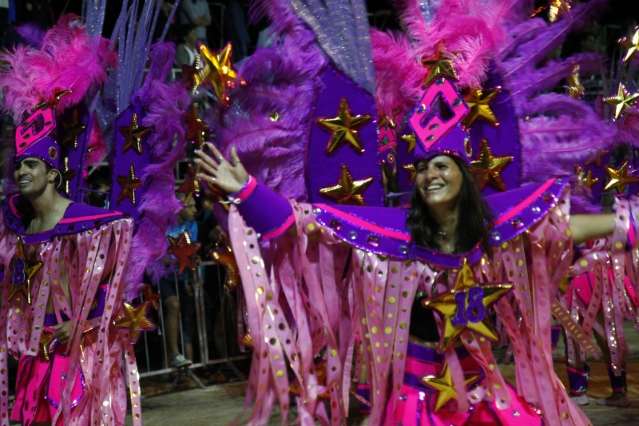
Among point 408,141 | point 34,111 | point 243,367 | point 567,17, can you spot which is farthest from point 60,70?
point 243,367

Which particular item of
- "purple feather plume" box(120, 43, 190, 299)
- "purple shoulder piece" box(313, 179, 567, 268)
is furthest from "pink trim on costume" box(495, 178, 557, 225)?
"purple feather plume" box(120, 43, 190, 299)

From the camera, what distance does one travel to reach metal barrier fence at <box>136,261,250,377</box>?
7.00 meters

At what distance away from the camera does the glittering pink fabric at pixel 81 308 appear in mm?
4148

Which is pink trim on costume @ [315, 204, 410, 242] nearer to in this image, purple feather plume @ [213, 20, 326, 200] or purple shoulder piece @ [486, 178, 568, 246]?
purple shoulder piece @ [486, 178, 568, 246]

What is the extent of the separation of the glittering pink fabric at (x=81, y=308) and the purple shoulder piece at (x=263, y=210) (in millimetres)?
1326

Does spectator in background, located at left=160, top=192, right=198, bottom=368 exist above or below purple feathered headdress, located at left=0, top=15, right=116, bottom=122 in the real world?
below

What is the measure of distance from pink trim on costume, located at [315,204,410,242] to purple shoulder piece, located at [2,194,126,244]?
139 cm

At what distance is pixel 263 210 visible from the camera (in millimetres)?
3068

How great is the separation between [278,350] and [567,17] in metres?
1.67

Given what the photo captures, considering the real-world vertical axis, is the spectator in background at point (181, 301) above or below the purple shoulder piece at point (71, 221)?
below

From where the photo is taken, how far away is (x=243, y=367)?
7430 millimetres

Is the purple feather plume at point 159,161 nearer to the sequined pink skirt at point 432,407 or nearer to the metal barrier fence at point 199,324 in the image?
the sequined pink skirt at point 432,407

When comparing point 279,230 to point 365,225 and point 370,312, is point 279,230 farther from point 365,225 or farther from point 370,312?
point 370,312

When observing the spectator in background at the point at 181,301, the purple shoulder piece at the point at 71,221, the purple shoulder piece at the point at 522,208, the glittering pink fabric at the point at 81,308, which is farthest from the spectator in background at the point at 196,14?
the purple shoulder piece at the point at 522,208
